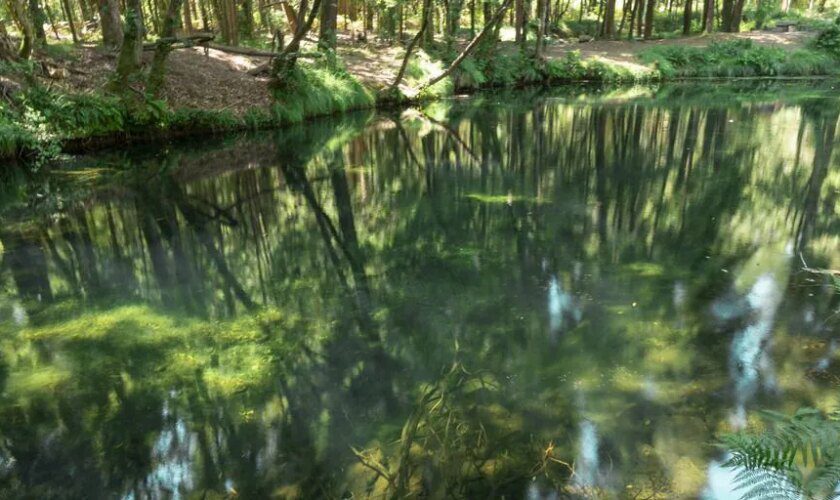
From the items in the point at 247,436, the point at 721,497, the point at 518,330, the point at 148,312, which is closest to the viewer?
the point at 721,497

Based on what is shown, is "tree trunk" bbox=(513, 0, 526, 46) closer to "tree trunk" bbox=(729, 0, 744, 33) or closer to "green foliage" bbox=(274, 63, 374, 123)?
"green foliage" bbox=(274, 63, 374, 123)

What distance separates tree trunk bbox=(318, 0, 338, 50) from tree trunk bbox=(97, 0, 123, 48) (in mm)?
5059

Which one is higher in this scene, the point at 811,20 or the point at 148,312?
the point at 811,20

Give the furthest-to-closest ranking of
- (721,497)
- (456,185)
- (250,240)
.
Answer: (456,185)
(250,240)
(721,497)

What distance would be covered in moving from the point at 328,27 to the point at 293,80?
3.56 meters

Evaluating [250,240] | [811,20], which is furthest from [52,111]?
[811,20]

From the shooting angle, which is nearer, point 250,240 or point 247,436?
point 247,436

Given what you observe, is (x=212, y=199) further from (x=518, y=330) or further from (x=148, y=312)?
(x=518, y=330)

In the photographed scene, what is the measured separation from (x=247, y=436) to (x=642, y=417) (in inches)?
96.8

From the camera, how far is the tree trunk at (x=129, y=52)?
12891 mm

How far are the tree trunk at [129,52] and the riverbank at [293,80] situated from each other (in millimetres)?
500

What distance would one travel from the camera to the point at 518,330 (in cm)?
501

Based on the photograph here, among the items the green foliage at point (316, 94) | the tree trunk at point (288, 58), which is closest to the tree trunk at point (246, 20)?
the green foliage at point (316, 94)

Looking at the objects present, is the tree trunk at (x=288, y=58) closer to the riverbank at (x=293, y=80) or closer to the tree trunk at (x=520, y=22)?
the riverbank at (x=293, y=80)
